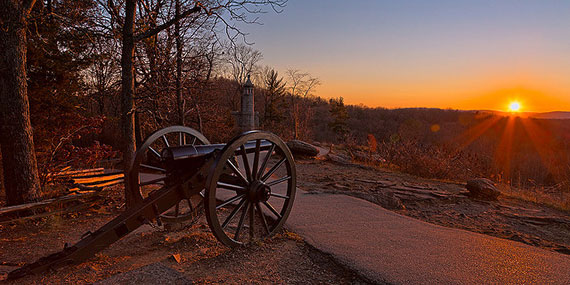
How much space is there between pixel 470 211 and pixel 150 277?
5.53m

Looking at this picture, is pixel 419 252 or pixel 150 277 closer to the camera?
pixel 150 277

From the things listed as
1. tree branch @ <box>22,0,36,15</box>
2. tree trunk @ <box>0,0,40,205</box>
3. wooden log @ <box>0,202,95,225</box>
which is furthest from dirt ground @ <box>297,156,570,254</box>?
tree branch @ <box>22,0,36,15</box>

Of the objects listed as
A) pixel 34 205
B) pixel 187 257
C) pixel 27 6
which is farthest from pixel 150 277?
pixel 27 6

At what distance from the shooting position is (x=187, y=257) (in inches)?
136

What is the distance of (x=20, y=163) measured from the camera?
4664 mm

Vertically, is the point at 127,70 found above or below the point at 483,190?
above

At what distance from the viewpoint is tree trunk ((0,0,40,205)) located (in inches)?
175

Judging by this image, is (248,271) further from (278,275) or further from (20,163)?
(20,163)

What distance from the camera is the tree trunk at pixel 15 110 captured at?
14.6ft

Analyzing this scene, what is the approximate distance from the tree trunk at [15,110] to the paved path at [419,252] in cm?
394

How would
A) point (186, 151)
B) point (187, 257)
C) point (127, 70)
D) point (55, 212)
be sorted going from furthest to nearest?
point (127, 70), point (55, 212), point (187, 257), point (186, 151)

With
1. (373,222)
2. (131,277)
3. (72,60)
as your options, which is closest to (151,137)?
(131,277)

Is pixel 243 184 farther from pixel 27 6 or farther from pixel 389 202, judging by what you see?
pixel 27 6

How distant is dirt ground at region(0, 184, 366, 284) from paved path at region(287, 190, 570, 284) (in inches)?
12.9
